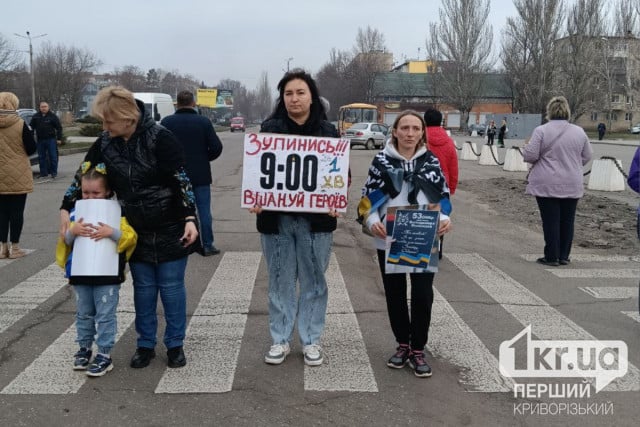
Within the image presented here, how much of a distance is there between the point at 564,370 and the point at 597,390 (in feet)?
1.10

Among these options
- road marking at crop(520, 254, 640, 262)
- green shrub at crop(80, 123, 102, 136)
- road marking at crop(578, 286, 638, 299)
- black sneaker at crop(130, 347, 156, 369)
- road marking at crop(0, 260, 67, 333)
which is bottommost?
road marking at crop(0, 260, 67, 333)

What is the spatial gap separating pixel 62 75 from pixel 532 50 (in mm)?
48709

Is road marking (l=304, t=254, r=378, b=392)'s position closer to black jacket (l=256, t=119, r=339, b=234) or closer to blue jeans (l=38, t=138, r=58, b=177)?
black jacket (l=256, t=119, r=339, b=234)

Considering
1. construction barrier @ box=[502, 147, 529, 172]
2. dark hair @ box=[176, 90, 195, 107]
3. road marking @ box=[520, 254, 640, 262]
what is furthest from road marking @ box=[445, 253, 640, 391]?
construction barrier @ box=[502, 147, 529, 172]

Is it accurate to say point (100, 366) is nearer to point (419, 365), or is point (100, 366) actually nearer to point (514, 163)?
point (419, 365)

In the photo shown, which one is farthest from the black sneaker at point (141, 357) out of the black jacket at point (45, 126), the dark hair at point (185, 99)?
the black jacket at point (45, 126)

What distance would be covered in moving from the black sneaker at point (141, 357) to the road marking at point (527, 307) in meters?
3.14

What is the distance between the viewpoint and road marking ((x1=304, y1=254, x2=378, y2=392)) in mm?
4125

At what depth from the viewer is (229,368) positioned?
14.4 feet

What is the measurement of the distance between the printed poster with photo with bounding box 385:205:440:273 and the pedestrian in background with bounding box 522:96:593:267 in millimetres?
3880

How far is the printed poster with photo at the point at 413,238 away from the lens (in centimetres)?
417

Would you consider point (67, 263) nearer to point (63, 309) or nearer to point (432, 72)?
point (63, 309)

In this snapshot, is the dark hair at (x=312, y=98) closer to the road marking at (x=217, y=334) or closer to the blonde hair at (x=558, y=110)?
the road marking at (x=217, y=334)

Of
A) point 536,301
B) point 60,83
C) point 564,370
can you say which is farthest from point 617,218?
point 60,83
